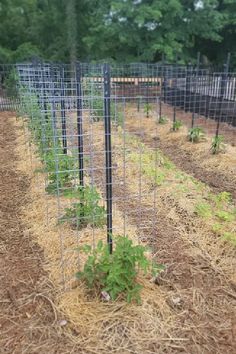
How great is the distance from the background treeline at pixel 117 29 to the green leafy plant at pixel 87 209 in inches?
512

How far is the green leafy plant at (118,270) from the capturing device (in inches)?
95.5

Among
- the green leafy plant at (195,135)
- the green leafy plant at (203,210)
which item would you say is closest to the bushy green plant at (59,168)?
the green leafy plant at (203,210)

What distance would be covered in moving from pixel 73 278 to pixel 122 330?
0.62 metres

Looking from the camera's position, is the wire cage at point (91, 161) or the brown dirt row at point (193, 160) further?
the brown dirt row at point (193, 160)

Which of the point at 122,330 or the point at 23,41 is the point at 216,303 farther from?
the point at 23,41

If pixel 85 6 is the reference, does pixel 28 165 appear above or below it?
below

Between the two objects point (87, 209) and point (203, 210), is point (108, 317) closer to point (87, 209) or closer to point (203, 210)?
point (87, 209)

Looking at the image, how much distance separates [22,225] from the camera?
370cm

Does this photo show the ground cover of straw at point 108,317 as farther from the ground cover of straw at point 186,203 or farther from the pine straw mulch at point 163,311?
the ground cover of straw at point 186,203

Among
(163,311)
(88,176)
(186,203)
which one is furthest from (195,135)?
(163,311)

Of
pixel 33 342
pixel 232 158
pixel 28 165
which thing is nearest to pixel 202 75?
pixel 232 158

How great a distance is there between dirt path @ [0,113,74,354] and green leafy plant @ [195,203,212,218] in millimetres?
1654

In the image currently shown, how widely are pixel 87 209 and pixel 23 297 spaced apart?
97 cm

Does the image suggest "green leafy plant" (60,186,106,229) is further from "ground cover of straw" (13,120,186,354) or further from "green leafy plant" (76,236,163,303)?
Result: "green leafy plant" (76,236,163,303)
